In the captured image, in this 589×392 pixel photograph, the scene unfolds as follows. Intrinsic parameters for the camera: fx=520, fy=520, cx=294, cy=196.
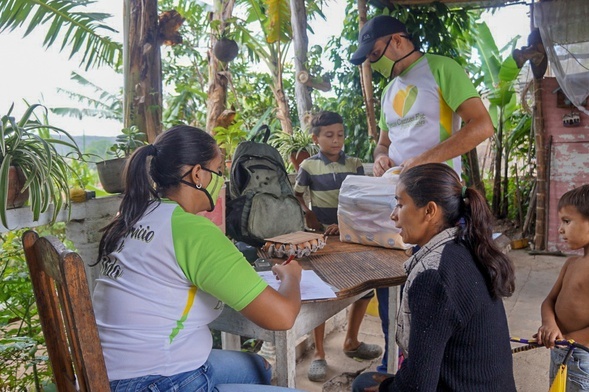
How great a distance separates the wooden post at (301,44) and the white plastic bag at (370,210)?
258 centimetres

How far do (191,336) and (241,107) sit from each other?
21.6ft

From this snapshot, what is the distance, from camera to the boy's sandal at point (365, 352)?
338 centimetres

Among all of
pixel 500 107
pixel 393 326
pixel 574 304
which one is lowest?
pixel 393 326

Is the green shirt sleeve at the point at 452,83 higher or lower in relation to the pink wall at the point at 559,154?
higher

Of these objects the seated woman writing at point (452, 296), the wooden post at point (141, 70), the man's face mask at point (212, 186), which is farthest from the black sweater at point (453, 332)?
the wooden post at point (141, 70)

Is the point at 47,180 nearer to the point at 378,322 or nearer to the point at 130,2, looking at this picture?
the point at 130,2

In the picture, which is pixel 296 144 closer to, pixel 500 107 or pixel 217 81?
pixel 217 81

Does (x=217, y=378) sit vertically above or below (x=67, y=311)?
below

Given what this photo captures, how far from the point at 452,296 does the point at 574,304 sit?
36.9 inches

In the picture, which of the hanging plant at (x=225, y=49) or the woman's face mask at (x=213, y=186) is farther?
the hanging plant at (x=225, y=49)

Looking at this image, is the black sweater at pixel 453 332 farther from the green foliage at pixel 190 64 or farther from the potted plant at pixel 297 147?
the green foliage at pixel 190 64

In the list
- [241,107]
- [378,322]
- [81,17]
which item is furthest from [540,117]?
[81,17]

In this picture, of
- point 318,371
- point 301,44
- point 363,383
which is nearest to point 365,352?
point 318,371

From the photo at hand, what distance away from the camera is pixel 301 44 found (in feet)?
16.5
